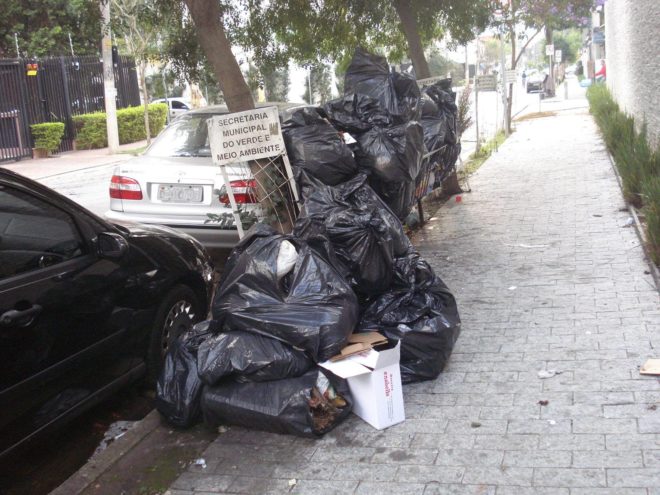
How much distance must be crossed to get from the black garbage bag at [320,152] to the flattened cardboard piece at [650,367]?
8.83 ft

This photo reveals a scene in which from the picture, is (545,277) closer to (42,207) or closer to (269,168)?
(269,168)

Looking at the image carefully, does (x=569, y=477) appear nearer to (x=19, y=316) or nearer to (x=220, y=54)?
(x=19, y=316)

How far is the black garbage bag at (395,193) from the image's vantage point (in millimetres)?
6543

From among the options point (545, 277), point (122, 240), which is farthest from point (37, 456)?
point (545, 277)

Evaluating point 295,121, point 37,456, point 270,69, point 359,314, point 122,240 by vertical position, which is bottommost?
point 37,456

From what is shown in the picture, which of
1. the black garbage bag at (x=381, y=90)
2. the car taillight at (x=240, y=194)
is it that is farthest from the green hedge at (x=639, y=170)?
the car taillight at (x=240, y=194)

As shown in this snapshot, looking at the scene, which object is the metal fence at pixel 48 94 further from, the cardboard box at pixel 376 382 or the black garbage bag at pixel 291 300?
the cardboard box at pixel 376 382

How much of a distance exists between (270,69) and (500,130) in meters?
15.0

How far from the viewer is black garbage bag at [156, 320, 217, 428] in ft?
14.1

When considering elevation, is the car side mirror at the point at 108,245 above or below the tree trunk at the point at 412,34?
below

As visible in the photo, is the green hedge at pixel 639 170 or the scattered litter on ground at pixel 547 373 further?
the green hedge at pixel 639 170

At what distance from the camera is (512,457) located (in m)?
3.61

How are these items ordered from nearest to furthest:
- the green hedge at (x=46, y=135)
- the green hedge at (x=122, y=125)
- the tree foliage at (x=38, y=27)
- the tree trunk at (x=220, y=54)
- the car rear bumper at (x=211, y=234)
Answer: the tree trunk at (x=220, y=54) < the car rear bumper at (x=211, y=234) < the green hedge at (x=46, y=135) < the green hedge at (x=122, y=125) < the tree foliage at (x=38, y=27)

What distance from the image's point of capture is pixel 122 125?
1073 inches
